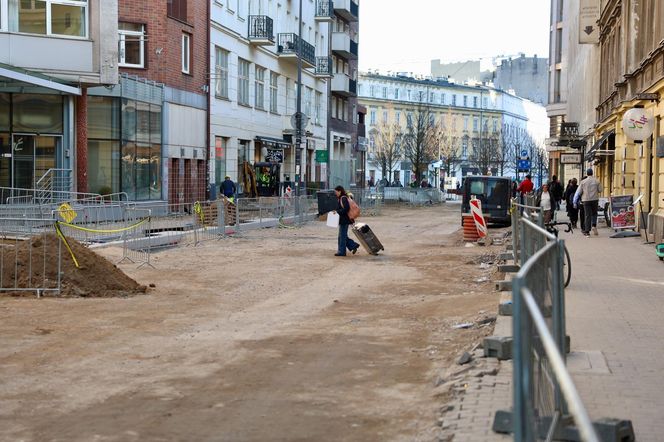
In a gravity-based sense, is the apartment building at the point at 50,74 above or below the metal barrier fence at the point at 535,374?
above

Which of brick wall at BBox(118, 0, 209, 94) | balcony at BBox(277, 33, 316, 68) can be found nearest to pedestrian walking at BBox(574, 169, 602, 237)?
brick wall at BBox(118, 0, 209, 94)

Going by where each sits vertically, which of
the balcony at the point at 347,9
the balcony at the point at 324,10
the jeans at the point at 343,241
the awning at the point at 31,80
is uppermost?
the balcony at the point at 347,9

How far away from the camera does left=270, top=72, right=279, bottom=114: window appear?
5077 cm

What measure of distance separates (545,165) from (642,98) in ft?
246

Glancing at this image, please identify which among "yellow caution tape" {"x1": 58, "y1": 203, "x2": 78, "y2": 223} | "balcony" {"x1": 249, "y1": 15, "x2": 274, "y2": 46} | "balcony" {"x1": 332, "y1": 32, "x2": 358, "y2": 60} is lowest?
"yellow caution tape" {"x1": 58, "y1": 203, "x2": 78, "y2": 223}

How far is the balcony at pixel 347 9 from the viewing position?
65.8m

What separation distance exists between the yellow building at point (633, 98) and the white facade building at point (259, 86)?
40.8 ft

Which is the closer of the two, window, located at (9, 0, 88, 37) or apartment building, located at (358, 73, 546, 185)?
window, located at (9, 0, 88, 37)

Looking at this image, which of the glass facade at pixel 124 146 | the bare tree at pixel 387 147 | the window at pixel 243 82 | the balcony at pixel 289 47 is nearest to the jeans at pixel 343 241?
the glass facade at pixel 124 146

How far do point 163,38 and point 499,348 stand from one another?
98.0 feet

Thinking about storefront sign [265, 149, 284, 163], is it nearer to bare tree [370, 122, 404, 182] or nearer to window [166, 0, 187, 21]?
window [166, 0, 187, 21]

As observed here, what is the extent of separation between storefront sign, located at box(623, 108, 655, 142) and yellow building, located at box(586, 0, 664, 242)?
0.59 feet

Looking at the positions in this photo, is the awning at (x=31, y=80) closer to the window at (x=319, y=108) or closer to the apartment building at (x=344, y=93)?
the apartment building at (x=344, y=93)

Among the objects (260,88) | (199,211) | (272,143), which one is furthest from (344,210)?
(272,143)
